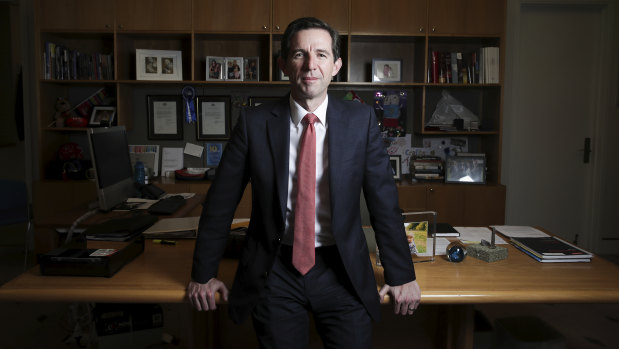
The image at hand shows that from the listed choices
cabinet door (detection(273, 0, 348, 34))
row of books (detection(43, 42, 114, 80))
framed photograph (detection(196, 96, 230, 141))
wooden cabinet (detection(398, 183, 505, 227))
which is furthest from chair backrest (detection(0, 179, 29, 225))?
wooden cabinet (detection(398, 183, 505, 227))

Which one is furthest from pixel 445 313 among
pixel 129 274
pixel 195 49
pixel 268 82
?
pixel 195 49

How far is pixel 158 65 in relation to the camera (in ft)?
12.2

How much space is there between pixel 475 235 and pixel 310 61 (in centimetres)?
119

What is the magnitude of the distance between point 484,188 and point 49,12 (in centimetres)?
349

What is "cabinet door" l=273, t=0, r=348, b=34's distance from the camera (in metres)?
3.57

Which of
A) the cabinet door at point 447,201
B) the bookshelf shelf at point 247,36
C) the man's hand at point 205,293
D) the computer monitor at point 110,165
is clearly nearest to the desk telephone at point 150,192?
the computer monitor at point 110,165

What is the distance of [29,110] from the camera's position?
A: 4000mm

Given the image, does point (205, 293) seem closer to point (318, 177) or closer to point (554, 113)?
point (318, 177)

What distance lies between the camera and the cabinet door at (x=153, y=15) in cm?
356

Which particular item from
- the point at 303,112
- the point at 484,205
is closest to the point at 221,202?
the point at 303,112

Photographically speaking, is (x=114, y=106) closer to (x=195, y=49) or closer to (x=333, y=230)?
(x=195, y=49)

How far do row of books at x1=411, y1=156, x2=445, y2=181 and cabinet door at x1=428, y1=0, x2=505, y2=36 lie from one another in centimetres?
99

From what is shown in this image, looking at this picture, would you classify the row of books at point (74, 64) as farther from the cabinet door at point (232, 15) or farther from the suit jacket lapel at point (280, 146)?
the suit jacket lapel at point (280, 146)

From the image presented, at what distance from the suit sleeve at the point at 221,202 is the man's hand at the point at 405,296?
485 mm
